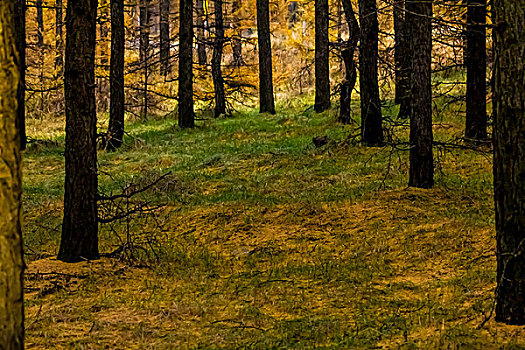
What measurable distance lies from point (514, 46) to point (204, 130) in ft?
58.3

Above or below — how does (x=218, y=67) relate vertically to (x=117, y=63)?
above

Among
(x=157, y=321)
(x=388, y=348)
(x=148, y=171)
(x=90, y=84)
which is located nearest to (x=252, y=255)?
(x=157, y=321)

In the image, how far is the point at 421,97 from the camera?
33.8 feet

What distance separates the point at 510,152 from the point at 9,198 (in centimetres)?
378

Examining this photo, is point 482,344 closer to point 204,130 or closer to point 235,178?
point 235,178

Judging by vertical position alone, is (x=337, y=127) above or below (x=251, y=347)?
above

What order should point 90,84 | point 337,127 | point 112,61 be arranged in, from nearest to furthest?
point 90,84, point 337,127, point 112,61

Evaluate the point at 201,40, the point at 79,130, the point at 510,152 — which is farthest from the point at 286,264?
the point at 201,40

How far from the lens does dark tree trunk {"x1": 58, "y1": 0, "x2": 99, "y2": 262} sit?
7.91 m

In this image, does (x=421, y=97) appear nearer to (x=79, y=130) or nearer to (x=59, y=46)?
(x=79, y=130)

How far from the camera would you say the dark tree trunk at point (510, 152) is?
4.94 meters

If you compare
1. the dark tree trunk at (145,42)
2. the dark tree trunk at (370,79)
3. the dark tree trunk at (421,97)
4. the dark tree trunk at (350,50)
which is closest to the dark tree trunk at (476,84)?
the dark tree trunk at (370,79)

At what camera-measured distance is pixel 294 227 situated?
31.3ft

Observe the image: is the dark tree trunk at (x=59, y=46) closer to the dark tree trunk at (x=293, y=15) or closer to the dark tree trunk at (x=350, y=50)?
the dark tree trunk at (x=293, y=15)
